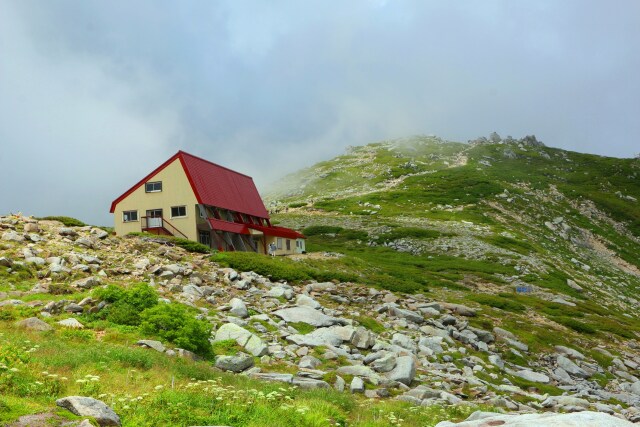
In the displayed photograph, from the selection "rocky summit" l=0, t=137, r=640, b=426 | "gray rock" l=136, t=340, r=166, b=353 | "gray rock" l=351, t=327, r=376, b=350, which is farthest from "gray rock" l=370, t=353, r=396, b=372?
"gray rock" l=136, t=340, r=166, b=353

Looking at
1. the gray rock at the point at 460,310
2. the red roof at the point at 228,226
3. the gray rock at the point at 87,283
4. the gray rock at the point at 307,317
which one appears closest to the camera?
the gray rock at the point at 87,283

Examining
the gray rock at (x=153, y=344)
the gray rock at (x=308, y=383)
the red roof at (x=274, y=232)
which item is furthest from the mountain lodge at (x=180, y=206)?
the gray rock at (x=308, y=383)

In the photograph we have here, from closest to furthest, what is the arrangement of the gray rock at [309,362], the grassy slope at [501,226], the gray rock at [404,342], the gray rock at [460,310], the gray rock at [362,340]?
the gray rock at [309,362] < the gray rock at [362,340] < the gray rock at [404,342] < the gray rock at [460,310] < the grassy slope at [501,226]

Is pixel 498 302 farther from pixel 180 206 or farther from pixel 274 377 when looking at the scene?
pixel 180 206

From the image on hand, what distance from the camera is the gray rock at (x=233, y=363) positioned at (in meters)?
15.3

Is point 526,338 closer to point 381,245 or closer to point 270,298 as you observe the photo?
point 270,298

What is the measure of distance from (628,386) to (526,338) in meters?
5.91

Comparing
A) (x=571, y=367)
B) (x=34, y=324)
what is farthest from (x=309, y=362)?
(x=571, y=367)

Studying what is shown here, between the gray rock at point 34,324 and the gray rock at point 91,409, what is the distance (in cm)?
Result: 790

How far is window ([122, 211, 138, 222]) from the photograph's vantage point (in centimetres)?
5162

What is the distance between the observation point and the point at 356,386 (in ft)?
50.4

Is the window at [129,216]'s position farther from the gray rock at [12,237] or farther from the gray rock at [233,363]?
the gray rock at [233,363]

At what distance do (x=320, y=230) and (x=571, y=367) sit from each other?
56880 mm

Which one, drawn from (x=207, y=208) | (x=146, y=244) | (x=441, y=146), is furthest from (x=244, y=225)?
(x=441, y=146)
